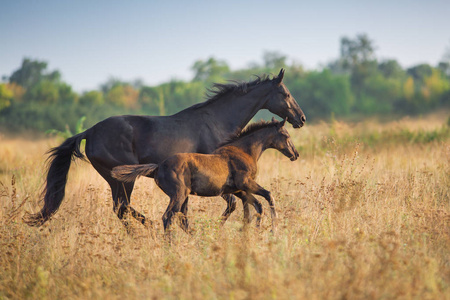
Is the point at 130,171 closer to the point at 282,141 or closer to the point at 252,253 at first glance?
the point at 252,253

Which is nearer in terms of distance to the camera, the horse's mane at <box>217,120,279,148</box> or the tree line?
the horse's mane at <box>217,120,279,148</box>

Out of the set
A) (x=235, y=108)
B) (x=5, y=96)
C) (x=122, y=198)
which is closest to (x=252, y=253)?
(x=122, y=198)

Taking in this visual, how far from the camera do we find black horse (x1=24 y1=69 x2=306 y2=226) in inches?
269

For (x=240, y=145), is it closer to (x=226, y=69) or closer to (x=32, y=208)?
(x=32, y=208)

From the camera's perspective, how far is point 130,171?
5656 millimetres

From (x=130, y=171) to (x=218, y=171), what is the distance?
3.72 ft

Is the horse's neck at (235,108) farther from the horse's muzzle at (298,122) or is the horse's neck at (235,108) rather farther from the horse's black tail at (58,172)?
the horse's black tail at (58,172)

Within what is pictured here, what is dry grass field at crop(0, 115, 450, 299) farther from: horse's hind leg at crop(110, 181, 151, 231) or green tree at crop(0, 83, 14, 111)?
green tree at crop(0, 83, 14, 111)

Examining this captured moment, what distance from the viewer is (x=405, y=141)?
15.1 metres

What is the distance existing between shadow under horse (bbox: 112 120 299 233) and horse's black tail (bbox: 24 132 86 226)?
1621 millimetres

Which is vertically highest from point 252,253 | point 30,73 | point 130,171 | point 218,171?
point 30,73

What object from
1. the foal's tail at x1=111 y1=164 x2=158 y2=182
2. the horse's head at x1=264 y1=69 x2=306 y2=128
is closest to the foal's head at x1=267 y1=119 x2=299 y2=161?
the horse's head at x1=264 y1=69 x2=306 y2=128

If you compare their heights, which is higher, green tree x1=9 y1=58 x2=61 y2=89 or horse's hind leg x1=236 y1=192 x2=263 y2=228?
green tree x1=9 y1=58 x2=61 y2=89

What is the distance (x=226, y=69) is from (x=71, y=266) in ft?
191
